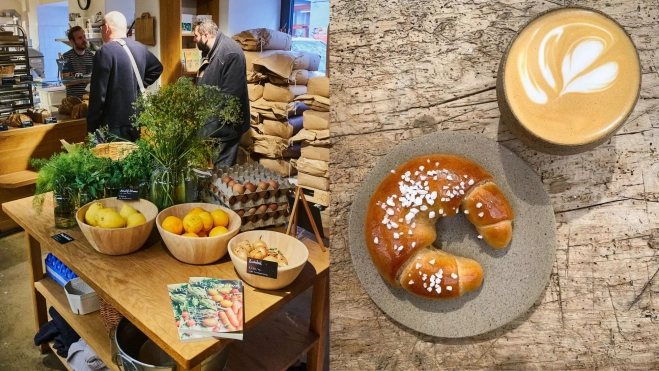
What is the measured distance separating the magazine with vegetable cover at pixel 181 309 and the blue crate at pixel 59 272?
99cm

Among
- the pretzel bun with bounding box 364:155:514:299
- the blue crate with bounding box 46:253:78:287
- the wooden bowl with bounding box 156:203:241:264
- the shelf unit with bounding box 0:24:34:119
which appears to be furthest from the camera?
the shelf unit with bounding box 0:24:34:119

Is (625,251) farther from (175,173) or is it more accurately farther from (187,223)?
(175,173)

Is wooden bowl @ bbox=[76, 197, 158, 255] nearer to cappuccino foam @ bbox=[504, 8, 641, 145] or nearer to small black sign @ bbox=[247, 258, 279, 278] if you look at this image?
small black sign @ bbox=[247, 258, 279, 278]

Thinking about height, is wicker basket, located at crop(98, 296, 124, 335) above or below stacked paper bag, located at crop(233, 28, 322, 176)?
below

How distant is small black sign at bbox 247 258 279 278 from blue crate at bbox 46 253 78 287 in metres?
1.18

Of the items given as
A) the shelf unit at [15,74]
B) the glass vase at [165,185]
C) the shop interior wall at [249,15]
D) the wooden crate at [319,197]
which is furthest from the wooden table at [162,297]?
the shop interior wall at [249,15]

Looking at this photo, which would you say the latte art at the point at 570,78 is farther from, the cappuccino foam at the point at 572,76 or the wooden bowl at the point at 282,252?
the wooden bowl at the point at 282,252

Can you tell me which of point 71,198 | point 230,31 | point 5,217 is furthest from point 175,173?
point 230,31

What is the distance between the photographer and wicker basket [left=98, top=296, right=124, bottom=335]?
2.05 m

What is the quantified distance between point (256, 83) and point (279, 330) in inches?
133

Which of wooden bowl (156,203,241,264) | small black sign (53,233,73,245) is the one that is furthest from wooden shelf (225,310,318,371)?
small black sign (53,233,73,245)

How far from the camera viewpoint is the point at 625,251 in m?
1.11

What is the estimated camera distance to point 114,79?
3959mm

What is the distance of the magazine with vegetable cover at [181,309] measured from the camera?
4.87 feet
